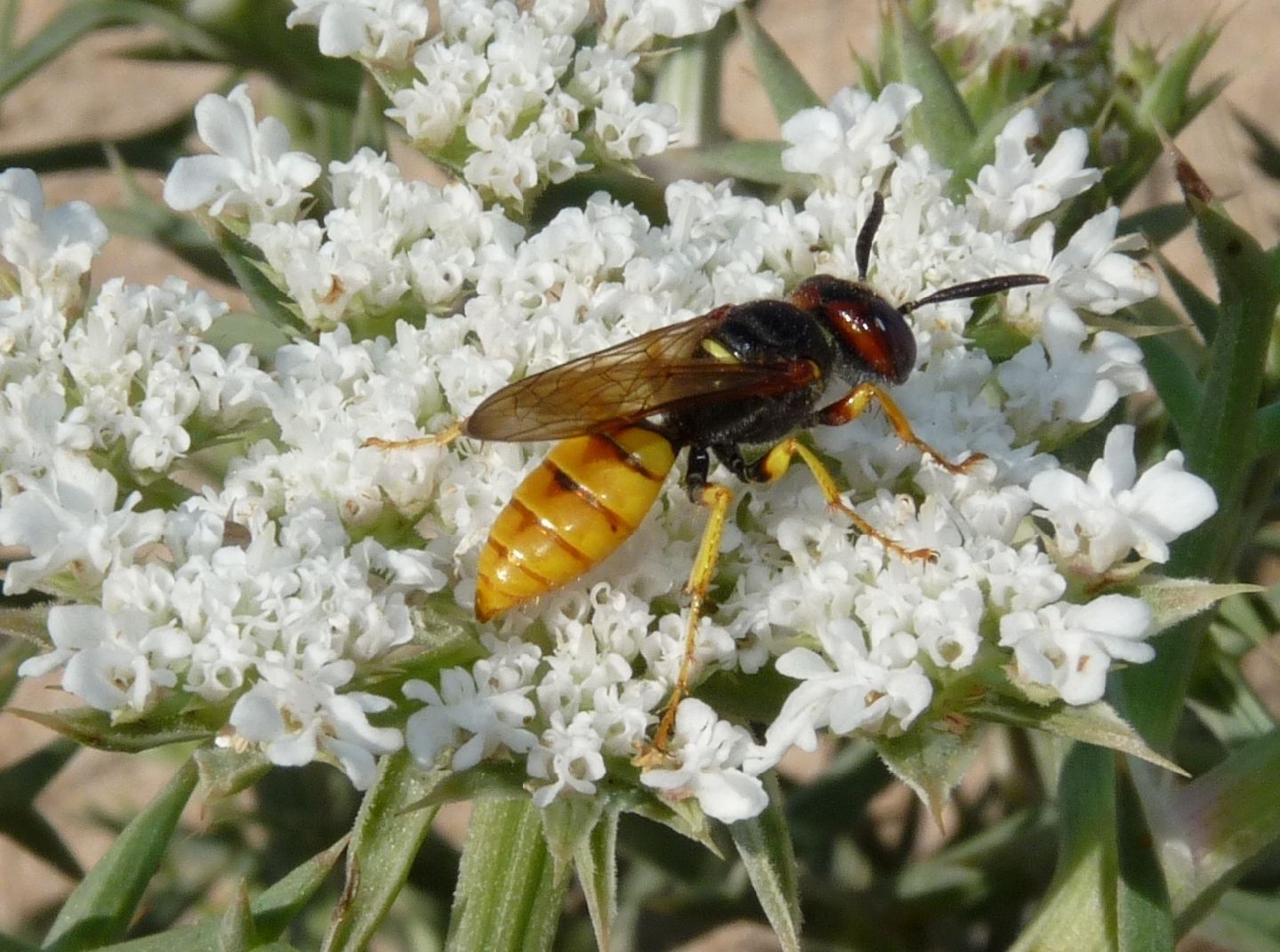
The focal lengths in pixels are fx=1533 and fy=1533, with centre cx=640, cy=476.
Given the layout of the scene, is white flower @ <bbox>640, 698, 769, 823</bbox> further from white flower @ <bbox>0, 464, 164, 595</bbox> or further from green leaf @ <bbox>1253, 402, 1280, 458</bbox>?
green leaf @ <bbox>1253, 402, 1280, 458</bbox>

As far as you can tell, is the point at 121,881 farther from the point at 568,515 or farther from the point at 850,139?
the point at 850,139

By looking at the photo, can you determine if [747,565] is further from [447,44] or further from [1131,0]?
[1131,0]

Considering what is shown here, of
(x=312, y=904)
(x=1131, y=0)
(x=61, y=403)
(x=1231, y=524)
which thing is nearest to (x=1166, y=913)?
(x=1231, y=524)

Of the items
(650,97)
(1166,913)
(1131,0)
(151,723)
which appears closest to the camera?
(151,723)

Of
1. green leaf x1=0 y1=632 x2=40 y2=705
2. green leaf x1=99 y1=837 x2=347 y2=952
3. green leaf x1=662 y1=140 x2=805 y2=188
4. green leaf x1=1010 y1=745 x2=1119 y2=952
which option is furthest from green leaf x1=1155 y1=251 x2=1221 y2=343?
green leaf x1=0 y1=632 x2=40 y2=705

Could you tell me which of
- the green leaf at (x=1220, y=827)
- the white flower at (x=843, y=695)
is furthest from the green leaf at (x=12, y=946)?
the green leaf at (x=1220, y=827)

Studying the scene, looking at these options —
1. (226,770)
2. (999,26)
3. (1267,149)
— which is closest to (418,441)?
(226,770)

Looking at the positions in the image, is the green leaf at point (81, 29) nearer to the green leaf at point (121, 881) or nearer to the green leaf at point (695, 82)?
the green leaf at point (695, 82)
